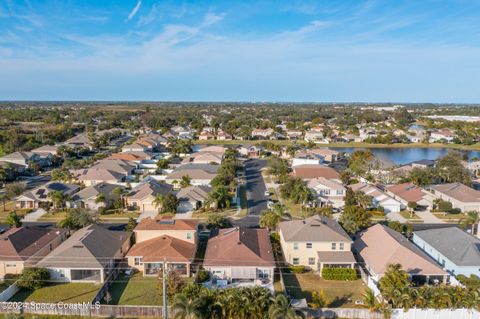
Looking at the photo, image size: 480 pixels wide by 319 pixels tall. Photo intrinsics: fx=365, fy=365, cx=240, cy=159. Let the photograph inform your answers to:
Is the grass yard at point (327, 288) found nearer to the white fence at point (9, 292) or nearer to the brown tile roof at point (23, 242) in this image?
the white fence at point (9, 292)

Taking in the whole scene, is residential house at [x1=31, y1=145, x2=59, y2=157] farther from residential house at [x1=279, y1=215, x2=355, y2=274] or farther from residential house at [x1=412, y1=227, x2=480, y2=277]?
residential house at [x1=412, y1=227, x2=480, y2=277]

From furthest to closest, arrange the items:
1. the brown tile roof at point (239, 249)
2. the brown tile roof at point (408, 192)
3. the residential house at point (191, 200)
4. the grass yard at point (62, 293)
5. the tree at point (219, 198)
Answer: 1. the brown tile roof at point (408, 192)
2. the residential house at point (191, 200)
3. the tree at point (219, 198)
4. the brown tile roof at point (239, 249)
5. the grass yard at point (62, 293)

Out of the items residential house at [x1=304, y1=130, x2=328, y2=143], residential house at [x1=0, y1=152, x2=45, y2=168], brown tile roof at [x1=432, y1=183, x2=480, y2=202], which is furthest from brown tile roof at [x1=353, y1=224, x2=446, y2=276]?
residential house at [x1=304, y1=130, x2=328, y2=143]

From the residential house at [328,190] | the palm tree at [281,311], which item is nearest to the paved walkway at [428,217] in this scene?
the residential house at [328,190]

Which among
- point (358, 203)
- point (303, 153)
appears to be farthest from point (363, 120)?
point (358, 203)

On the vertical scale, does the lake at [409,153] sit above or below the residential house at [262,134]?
below

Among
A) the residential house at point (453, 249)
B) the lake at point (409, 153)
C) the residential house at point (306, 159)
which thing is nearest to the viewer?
the residential house at point (453, 249)
